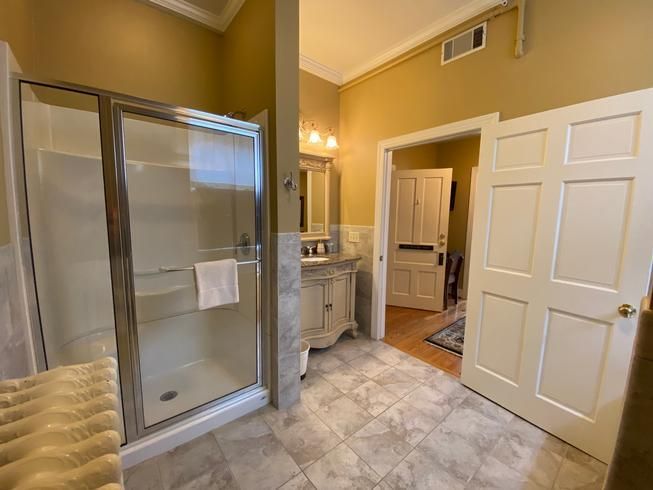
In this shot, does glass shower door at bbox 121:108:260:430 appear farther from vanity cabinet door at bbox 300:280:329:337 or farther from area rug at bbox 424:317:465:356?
area rug at bbox 424:317:465:356

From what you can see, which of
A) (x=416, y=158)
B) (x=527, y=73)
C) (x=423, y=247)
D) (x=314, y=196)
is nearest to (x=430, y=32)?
(x=527, y=73)

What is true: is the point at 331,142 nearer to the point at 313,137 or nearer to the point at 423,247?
the point at 313,137

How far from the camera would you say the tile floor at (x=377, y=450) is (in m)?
1.33

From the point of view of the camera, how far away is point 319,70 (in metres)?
2.76

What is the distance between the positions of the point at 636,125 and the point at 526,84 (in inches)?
25.2

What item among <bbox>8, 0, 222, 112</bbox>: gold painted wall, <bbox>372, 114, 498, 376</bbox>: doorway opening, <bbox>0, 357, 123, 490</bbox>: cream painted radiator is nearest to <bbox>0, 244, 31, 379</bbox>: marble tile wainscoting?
<bbox>0, 357, 123, 490</bbox>: cream painted radiator

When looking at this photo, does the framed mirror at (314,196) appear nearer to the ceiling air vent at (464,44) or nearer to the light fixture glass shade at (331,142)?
the light fixture glass shade at (331,142)

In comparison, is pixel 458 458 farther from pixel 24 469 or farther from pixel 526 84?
pixel 526 84

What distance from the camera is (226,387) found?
6.07 ft

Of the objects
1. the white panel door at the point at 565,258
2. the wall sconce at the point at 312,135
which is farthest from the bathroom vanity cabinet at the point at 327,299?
the wall sconce at the point at 312,135

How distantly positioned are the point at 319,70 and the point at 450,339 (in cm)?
323

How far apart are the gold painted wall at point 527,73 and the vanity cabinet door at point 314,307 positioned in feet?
3.01

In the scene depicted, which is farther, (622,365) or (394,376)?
(394,376)

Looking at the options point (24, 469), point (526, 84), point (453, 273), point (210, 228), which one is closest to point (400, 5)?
point (526, 84)
